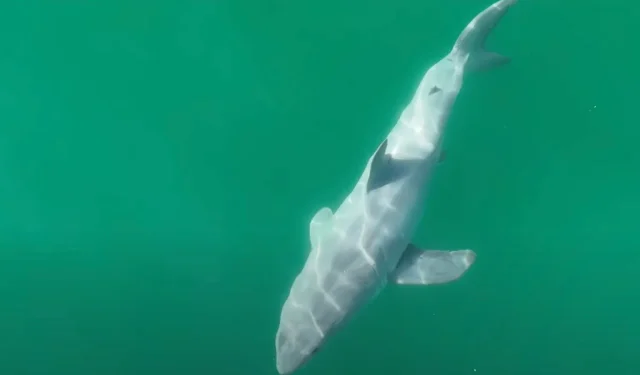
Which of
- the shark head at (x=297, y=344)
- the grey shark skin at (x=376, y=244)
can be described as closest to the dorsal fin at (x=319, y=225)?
the grey shark skin at (x=376, y=244)

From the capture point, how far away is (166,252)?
8.04 metres

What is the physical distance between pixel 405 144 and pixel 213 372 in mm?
4798

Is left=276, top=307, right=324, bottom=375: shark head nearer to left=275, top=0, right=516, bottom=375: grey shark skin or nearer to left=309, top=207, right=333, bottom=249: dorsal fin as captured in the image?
left=275, top=0, right=516, bottom=375: grey shark skin

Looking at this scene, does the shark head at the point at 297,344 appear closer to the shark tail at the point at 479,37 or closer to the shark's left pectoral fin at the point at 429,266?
the shark's left pectoral fin at the point at 429,266

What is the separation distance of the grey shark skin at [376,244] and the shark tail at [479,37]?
39cm

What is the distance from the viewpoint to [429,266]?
5934mm

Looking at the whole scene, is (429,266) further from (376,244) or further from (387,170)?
(387,170)

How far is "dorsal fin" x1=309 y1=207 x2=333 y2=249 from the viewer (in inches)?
232

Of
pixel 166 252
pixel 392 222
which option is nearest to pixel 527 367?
pixel 392 222

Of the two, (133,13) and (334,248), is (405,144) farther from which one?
(133,13)

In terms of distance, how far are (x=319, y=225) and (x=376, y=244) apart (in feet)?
2.72

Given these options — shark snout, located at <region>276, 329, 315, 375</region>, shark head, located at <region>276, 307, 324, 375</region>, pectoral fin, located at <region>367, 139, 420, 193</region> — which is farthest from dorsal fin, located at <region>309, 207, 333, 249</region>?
shark snout, located at <region>276, 329, 315, 375</region>

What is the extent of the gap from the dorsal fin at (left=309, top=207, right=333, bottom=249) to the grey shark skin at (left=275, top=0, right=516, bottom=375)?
0.04 feet

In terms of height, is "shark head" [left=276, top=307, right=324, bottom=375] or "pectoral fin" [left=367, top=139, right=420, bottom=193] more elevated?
"pectoral fin" [left=367, top=139, right=420, bottom=193]
